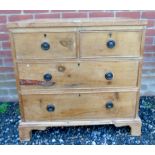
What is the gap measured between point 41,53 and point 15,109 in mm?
1235

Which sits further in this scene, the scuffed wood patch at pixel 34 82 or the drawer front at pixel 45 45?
the scuffed wood patch at pixel 34 82

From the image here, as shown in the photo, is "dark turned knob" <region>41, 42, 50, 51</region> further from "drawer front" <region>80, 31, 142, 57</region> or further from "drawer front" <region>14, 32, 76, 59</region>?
"drawer front" <region>80, 31, 142, 57</region>

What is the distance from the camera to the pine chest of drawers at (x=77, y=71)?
2160 millimetres

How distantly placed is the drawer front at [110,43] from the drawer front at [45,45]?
103mm

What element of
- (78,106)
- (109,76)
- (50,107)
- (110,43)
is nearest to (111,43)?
(110,43)

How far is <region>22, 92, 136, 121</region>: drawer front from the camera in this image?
2.45 m

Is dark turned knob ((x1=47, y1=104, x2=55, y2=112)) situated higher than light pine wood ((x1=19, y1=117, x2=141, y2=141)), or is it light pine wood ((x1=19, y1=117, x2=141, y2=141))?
dark turned knob ((x1=47, y1=104, x2=55, y2=112))

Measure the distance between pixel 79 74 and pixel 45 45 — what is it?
40 centimetres

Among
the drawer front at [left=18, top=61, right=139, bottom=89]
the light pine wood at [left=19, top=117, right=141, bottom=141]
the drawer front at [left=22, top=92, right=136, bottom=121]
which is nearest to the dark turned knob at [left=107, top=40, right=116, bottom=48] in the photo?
the drawer front at [left=18, top=61, right=139, bottom=89]

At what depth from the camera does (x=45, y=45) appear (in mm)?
2182

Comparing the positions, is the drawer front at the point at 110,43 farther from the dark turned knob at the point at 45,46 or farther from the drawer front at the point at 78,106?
the drawer front at the point at 78,106

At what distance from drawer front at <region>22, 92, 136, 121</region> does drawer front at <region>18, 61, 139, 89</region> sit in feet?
0.39

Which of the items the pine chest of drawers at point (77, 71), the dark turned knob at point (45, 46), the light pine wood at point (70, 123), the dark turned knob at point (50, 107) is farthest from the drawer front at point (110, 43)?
the light pine wood at point (70, 123)
